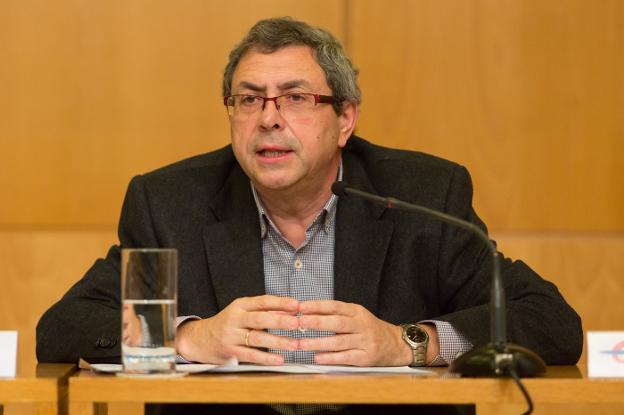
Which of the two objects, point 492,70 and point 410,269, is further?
point 492,70

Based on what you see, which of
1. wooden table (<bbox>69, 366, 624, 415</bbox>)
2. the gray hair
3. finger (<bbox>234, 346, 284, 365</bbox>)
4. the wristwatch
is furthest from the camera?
the gray hair

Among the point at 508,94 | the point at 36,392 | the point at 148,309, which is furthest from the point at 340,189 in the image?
the point at 508,94

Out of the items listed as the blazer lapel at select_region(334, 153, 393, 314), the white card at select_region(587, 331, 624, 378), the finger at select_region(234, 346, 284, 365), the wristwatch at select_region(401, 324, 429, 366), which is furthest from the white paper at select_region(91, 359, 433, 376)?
the blazer lapel at select_region(334, 153, 393, 314)

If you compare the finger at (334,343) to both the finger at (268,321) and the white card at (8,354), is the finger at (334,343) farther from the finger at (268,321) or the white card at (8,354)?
the white card at (8,354)

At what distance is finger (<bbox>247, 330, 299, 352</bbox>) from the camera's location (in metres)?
1.92

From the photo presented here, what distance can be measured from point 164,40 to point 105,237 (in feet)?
2.18

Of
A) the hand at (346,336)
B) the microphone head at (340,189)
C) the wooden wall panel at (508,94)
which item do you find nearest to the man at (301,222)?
the hand at (346,336)

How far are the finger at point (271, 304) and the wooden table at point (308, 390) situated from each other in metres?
0.31

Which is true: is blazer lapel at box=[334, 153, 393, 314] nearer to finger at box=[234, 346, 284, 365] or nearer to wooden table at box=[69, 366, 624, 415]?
finger at box=[234, 346, 284, 365]

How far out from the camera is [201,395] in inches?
63.2

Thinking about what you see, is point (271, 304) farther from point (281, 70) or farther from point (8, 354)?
point (281, 70)

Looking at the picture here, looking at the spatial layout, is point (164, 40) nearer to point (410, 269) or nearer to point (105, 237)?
point (105, 237)

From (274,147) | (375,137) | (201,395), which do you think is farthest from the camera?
(375,137)

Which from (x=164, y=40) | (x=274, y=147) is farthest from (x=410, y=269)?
(x=164, y=40)
